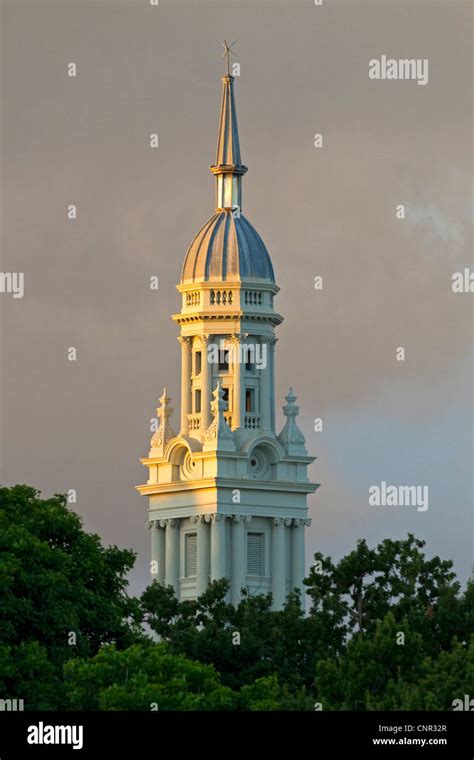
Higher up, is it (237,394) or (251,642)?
(237,394)

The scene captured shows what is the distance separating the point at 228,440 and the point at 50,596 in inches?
2397

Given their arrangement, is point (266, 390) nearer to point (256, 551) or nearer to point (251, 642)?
point (256, 551)

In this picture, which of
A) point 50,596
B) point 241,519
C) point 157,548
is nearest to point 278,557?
Answer: point 241,519

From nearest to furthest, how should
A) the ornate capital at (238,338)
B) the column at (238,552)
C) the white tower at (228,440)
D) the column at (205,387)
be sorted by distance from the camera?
the column at (238,552), the white tower at (228,440), the column at (205,387), the ornate capital at (238,338)

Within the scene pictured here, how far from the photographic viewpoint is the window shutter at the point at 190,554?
188375 mm

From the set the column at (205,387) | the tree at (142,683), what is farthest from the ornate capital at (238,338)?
the tree at (142,683)

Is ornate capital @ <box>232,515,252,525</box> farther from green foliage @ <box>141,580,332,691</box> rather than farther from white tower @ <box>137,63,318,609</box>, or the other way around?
green foliage @ <box>141,580,332,691</box>

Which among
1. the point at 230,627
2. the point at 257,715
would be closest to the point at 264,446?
the point at 230,627

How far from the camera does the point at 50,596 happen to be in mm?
127938

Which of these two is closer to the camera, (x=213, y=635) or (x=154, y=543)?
(x=213, y=635)

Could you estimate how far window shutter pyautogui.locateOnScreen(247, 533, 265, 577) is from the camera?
620ft

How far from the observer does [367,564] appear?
141750 mm

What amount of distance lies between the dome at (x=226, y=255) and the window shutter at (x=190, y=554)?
13474 millimetres

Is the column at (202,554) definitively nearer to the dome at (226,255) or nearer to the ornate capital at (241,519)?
the ornate capital at (241,519)
